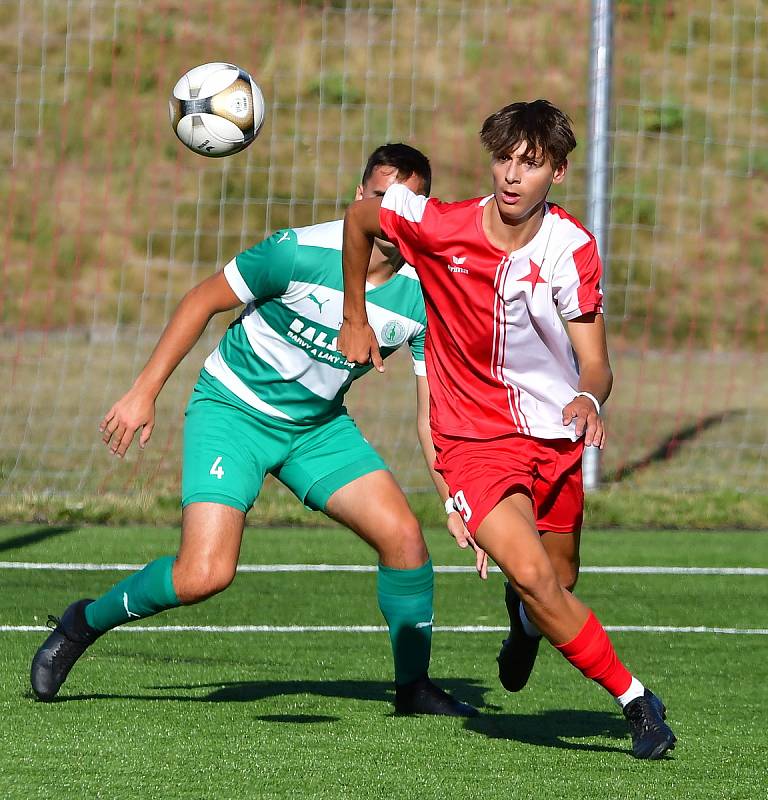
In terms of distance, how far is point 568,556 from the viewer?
16.0 feet

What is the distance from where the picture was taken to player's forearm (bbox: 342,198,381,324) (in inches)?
185

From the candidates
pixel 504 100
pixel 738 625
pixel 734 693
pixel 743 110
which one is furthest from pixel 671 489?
pixel 743 110

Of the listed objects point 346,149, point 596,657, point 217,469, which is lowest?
point 596,657

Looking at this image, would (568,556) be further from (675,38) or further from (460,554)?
(675,38)

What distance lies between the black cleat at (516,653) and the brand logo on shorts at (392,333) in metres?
0.87

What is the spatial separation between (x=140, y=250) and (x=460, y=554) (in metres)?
11.6

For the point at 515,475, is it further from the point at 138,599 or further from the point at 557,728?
the point at 138,599

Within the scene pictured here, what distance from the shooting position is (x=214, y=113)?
19.4 ft

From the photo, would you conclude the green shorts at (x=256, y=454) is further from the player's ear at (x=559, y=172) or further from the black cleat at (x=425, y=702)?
the player's ear at (x=559, y=172)

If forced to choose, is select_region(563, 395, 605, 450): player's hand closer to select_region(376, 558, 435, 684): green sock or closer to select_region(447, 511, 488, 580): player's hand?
select_region(447, 511, 488, 580): player's hand

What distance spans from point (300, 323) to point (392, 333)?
0.30 metres

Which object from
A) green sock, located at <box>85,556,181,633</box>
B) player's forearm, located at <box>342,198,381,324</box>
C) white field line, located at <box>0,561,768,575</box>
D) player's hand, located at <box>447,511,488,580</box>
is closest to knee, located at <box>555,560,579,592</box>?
player's hand, located at <box>447,511,488,580</box>

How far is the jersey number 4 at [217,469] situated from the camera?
502 centimetres

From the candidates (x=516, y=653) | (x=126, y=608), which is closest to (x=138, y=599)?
(x=126, y=608)
